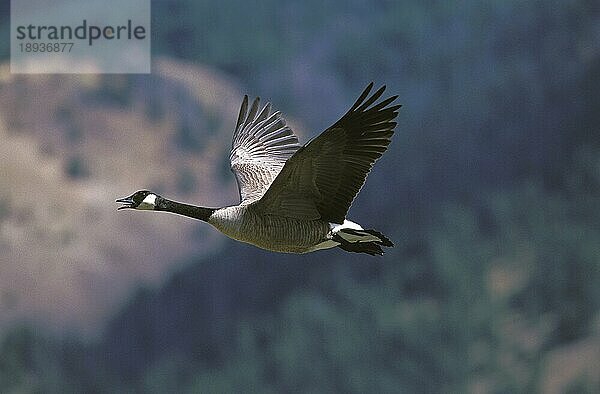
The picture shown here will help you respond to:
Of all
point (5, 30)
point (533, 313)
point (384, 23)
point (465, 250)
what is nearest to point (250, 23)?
point (384, 23)

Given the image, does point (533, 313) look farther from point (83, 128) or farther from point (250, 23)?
point (83, 128)

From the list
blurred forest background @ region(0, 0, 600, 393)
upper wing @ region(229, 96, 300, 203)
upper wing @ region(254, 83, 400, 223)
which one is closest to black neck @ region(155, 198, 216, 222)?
upper wing @ region(254, 83, 400, 223)

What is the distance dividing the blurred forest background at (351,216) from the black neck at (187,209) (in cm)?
256

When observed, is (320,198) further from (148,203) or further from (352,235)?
(148,203)

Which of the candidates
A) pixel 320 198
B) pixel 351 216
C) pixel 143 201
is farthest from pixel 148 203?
pixel 351 216

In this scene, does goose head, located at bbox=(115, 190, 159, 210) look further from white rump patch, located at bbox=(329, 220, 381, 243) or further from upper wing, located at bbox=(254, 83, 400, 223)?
white rump patch, located at bbox=(329, 220, 381, 243)

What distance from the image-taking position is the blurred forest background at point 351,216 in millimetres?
5238

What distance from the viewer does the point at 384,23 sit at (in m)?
5.39

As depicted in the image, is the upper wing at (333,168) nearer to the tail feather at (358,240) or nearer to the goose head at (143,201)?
the tail feather at (358,240)

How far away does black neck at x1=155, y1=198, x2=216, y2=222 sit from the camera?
2.53 meters

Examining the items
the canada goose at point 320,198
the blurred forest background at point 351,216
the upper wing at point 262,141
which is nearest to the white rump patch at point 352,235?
the canada goose at point 320,198

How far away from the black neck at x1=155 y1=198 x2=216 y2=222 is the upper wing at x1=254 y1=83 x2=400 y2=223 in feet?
0.41

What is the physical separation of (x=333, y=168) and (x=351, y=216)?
2.79 metres

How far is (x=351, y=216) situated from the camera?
5.32 m
